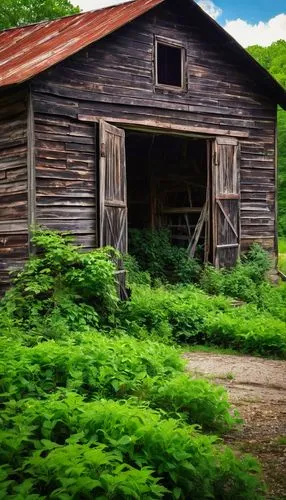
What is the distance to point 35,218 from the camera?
1071cm

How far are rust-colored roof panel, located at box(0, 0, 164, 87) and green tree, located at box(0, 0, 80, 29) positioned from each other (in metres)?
12.4

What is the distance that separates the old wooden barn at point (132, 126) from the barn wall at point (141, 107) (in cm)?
2

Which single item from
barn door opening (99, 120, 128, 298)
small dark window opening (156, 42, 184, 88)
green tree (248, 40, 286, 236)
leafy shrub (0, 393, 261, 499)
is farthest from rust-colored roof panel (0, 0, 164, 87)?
green tree (248, 40, 286, 236)

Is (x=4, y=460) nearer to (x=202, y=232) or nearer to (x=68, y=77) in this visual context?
(x=68, y=77)

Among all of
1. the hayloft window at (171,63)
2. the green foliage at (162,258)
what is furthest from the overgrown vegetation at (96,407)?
the hayloft window at (171,63)

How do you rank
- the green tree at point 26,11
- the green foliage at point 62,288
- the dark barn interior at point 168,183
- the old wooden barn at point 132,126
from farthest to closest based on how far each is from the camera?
the green tree at point 26,11 → the dark barn interior at point 168,183 → the old wooden barn at point 132,126 → the green foliage at point 62,288

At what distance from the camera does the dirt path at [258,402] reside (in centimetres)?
509

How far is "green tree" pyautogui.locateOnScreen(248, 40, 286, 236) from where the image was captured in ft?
104

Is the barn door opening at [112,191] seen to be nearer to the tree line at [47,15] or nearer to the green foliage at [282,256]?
the green foliage at [282,256]

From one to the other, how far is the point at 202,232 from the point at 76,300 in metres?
7.63

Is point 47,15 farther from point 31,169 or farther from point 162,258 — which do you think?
point 31,169

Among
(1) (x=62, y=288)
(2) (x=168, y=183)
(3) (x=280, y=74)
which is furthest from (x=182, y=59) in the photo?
(3) (x=280, y=74)

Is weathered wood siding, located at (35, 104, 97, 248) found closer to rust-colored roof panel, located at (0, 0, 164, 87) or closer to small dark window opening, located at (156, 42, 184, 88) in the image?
rust-colored roof panel, located at (0, 0, 164, 87)

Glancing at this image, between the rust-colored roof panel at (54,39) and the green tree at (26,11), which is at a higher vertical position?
the green tree at (26,11)
